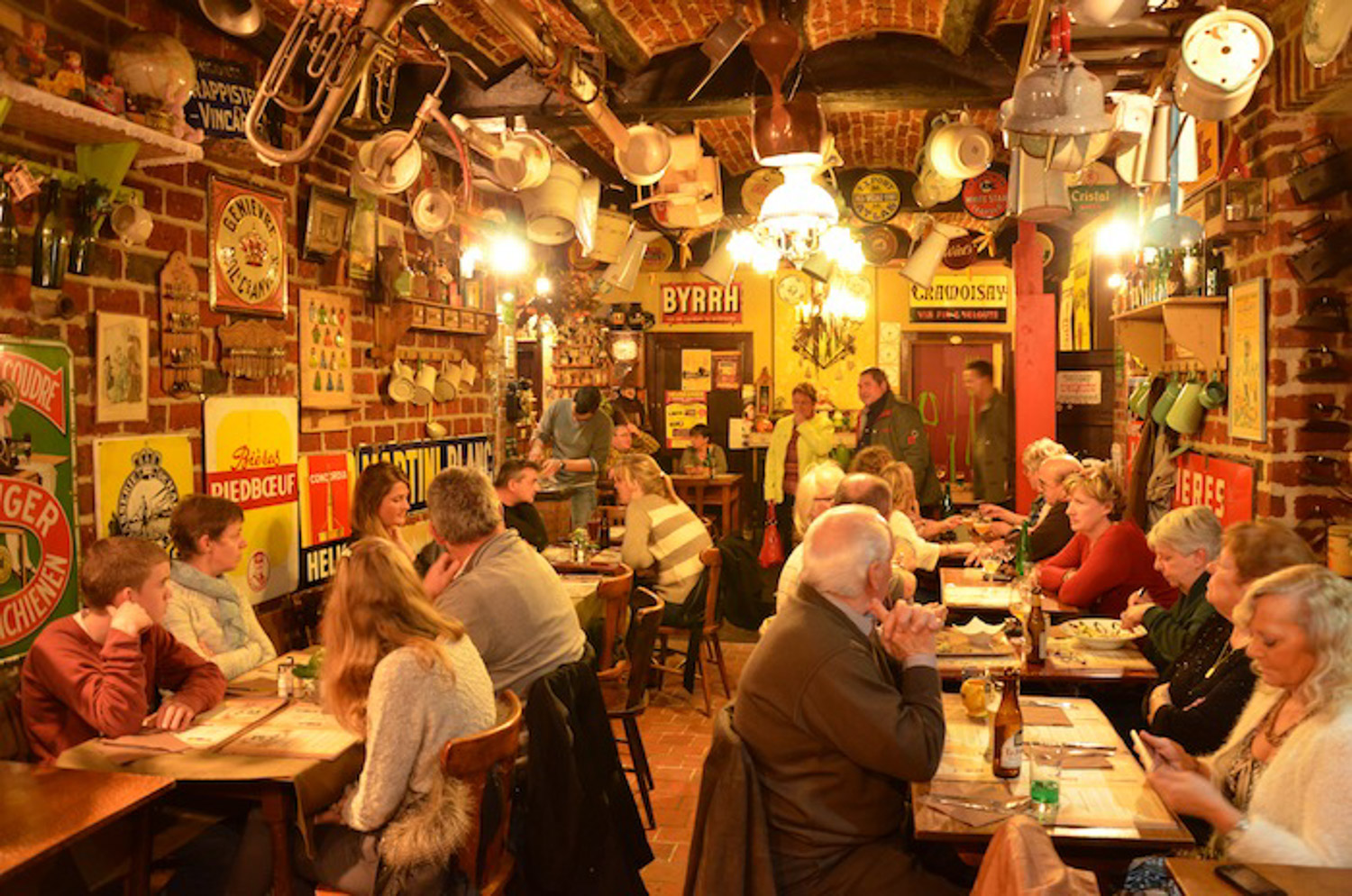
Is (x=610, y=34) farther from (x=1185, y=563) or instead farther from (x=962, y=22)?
(x=1185, y=563)

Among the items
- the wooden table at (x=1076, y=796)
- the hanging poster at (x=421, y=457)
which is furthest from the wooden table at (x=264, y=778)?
the hanging poster at (x=421, y=457)

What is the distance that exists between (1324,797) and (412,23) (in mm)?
4074

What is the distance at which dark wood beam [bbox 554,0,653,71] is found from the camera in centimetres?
455

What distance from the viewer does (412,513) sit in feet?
19.2

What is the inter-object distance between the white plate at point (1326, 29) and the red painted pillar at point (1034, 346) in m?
6.13

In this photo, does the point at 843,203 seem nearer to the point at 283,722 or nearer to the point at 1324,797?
the point at 283,722

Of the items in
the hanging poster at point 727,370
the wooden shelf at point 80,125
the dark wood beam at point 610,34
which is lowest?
the hanging poster at point 727,370

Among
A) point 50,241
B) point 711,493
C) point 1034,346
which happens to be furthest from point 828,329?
point 50,241

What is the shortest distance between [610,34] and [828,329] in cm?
764

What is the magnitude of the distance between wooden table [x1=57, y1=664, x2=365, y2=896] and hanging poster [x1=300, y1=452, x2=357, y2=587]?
188cm

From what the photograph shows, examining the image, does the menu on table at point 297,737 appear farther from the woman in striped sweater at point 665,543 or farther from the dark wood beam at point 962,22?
the dark wood beam at point 962,22

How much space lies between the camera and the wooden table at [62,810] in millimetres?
2299

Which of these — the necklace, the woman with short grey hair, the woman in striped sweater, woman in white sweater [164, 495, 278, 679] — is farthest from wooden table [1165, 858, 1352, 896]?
the woman in striped sweater

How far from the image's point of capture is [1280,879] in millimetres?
2016
